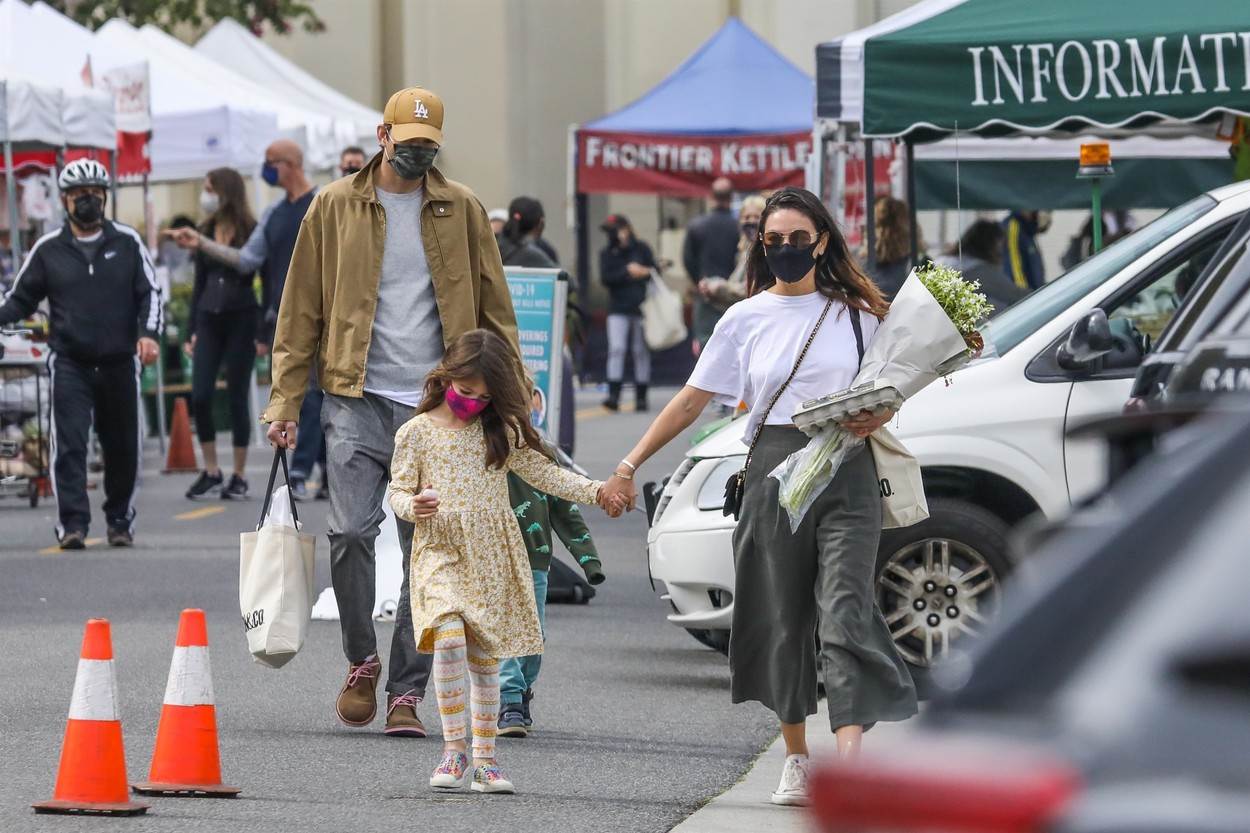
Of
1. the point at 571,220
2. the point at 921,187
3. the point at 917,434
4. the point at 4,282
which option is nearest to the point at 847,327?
the point at 917,434

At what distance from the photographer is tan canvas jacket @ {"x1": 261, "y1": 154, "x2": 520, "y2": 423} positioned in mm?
7172

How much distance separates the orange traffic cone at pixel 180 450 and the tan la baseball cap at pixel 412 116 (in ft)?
33.4

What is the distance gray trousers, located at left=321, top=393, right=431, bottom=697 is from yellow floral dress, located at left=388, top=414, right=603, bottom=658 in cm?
65

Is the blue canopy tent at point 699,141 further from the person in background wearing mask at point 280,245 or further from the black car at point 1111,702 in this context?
the black car at point 1111,702

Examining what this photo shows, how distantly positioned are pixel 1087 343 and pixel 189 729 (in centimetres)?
316

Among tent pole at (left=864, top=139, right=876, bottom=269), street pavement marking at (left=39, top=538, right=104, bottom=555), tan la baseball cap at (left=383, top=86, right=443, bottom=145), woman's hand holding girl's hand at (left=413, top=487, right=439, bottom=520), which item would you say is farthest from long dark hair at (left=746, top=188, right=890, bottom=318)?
street pavement marking at (left=39, top=538, right=104, bottom=555)

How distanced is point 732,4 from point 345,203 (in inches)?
1073

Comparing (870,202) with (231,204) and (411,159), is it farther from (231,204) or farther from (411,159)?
(231,204)

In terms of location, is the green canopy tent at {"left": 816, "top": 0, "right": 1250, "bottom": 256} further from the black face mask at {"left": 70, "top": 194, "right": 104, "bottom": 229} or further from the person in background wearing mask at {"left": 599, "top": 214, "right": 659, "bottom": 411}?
the person in background wearing mask at {"left": 599, "top": 214, "right": 659, "bottom": 411}

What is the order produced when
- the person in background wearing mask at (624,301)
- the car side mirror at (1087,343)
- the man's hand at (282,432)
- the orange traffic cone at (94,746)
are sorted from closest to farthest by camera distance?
the orange traffic cone at (94,746), the man's hand at (282,432), the car side mirror at (1087,343), the person in background wearing mask at (624,301)

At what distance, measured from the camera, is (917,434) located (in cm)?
785

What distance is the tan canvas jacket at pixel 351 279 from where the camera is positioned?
7172mm

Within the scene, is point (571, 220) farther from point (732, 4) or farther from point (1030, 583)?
point (1030, 583)

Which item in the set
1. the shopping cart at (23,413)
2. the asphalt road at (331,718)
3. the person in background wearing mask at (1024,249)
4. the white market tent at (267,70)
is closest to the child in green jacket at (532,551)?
the asphalt road at (331,718)
